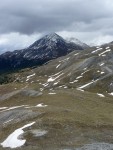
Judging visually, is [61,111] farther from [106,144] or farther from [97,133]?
[106,144]

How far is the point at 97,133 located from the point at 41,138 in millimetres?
8888

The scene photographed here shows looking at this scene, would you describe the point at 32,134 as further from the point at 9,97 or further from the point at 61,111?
the point at 9,97

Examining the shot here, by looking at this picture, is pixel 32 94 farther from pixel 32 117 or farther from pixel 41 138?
pixel 41 138

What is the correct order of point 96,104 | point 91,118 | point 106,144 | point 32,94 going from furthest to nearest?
point 32,94, point 96,104, point 91,118, point 106,144

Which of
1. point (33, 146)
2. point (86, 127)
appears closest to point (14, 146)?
point (33, 146)

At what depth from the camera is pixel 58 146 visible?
2050 inches

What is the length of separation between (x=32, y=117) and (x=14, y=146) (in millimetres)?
16454

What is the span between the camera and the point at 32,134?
2285 inches

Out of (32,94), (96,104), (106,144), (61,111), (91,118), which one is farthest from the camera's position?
(32,94)

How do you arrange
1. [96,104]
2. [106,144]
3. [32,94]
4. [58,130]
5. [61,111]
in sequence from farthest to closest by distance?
[32,94] → [96,104] → [61,111] → [58,130] → [106,144]

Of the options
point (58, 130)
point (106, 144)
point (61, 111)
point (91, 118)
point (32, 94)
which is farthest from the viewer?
point (32, 94)

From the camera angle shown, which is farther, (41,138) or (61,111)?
(61,111)

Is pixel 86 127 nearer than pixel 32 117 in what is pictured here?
Yes

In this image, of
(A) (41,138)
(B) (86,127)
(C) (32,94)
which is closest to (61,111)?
(B) (86,127)
